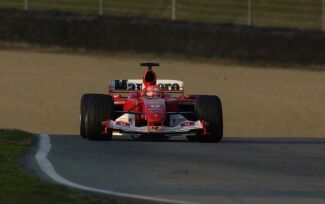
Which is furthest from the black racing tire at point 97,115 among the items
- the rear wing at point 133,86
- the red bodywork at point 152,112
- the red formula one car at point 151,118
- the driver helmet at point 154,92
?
the rear wing at point 133,86

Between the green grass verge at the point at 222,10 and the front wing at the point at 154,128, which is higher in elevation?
the green grass verge at the point at 222,10

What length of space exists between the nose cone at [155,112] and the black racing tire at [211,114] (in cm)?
55

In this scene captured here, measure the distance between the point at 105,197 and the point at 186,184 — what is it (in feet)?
5.28

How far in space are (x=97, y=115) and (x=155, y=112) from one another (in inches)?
34.6

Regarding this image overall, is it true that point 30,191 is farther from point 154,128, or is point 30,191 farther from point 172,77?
point 172,77

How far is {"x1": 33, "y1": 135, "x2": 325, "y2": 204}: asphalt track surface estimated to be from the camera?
1105cm

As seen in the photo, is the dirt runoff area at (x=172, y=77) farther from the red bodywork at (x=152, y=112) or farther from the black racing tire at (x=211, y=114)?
the black racing tire at (x=211, y=114)

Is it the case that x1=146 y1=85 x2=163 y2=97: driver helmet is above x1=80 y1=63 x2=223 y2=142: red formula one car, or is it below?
above

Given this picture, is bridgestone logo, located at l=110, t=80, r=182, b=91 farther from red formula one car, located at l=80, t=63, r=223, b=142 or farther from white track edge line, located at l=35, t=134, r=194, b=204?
white track edge line, located at l=35, t=134, r=194, b=204

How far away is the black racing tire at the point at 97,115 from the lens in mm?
17672

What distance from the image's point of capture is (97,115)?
17688mm

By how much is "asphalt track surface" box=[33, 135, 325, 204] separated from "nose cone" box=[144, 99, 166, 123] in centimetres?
35

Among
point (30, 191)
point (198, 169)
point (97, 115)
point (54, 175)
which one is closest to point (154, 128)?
point (97, 115)

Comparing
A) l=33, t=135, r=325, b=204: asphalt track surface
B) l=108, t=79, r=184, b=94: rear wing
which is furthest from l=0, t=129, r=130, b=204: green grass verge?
l=108, t=79, r=184, b=94: rear wing
